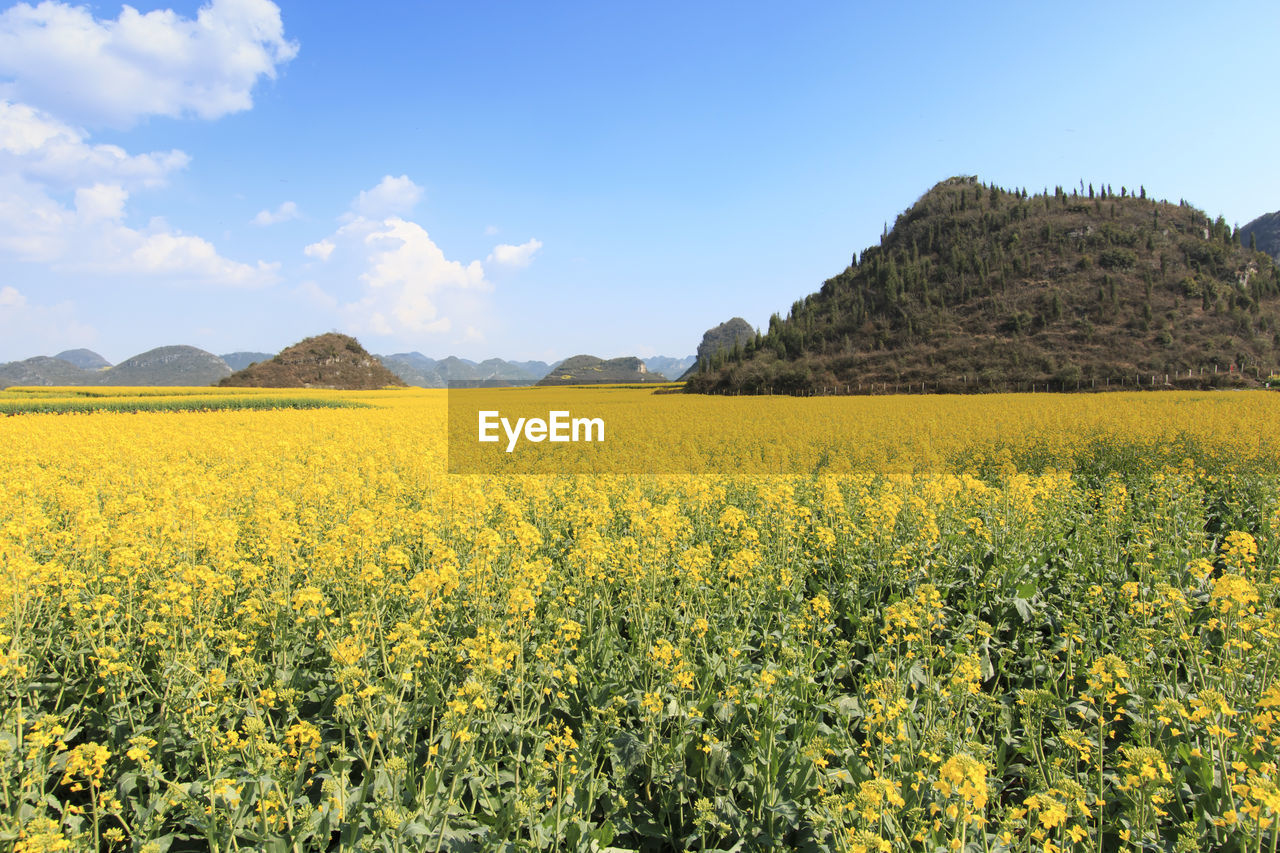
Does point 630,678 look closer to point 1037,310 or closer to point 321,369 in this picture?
point 321,369

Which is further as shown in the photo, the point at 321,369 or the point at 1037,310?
the point at 321,369

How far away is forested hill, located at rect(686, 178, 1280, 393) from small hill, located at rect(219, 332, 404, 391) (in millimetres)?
68282

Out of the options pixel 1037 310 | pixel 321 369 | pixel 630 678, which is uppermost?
pixel 1037 310

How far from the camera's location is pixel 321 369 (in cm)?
10769

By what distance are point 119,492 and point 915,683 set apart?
11536mm

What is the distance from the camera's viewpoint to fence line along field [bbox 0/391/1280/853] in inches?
120

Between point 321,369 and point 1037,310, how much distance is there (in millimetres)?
139280

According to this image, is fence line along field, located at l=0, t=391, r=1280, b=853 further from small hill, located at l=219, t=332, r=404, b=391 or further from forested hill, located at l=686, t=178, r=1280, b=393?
small hill, located at l=219, t=332, r=404, b=391

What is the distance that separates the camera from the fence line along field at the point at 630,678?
3059mm

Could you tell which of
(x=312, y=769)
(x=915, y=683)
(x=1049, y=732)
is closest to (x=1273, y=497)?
(x=1049, y=732)

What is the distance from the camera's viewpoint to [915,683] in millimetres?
4691

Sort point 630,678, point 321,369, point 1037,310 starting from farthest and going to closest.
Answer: point 321,369
point 1037,310
point 630,678

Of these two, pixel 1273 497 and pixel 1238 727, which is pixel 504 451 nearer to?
pixel 1238 727

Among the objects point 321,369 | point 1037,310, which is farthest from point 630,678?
point 1037,310
